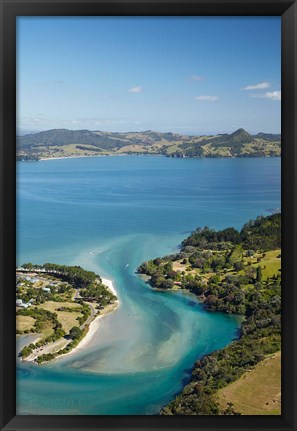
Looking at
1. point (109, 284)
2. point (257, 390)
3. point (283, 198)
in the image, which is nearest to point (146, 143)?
point (109, 284)

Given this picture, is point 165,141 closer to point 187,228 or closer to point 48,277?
point 187,228

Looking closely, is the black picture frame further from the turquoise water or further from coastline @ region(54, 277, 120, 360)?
coastline @ region(54, 277, 120, 360)

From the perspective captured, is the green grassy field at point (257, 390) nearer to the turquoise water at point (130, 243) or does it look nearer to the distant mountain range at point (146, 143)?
the turquoise water at point (130, 243)

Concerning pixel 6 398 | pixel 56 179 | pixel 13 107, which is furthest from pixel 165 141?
pixel 6 398

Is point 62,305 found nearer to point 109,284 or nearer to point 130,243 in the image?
point 109,284

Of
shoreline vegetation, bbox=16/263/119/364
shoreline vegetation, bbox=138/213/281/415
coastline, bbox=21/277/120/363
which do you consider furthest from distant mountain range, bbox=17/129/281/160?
coastline, bbox=21/277/120/363
